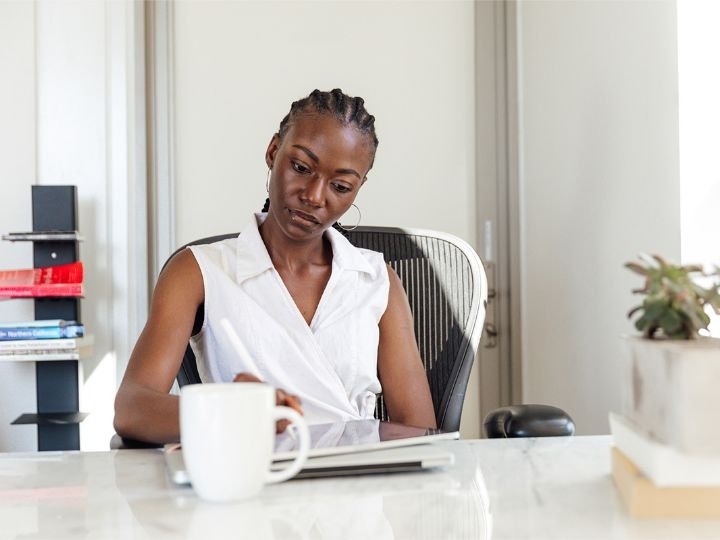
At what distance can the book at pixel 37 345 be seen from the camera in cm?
237

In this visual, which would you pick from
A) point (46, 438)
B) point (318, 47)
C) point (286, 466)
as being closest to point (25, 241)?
point (46, 438)

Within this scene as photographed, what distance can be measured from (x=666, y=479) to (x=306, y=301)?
0.94m

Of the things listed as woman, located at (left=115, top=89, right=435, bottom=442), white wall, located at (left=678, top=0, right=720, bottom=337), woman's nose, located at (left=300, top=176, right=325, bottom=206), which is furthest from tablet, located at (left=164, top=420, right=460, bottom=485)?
white wall, located at (left=678, top=0, right=720, bottom=337)

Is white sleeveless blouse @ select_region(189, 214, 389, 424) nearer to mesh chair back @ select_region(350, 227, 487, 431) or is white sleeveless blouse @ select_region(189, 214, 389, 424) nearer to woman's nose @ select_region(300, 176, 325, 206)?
woman's nose @ select_region(300, 176, 325, 206)

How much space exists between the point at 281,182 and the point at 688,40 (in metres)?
0.84

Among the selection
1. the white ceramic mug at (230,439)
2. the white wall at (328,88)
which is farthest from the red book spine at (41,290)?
the white ceramic mug at (230,439)

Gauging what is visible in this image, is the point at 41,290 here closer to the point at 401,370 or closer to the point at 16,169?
the point at 16,169

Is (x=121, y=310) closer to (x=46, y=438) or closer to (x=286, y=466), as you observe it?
(x=46, y=438)

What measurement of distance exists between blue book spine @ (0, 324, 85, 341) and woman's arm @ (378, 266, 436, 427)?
1.20 metres

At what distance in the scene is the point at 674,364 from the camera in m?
0.60

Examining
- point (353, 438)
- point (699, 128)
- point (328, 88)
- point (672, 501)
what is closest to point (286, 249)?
point (353, 438)

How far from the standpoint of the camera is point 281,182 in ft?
4.68

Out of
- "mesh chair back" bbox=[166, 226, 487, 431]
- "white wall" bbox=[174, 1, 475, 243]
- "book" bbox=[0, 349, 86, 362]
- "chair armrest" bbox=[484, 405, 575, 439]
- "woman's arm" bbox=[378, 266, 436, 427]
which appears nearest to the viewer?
"chair armrest" bbox=[484, 405, 575, 439]

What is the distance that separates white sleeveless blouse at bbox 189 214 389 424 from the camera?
4.51 ft
